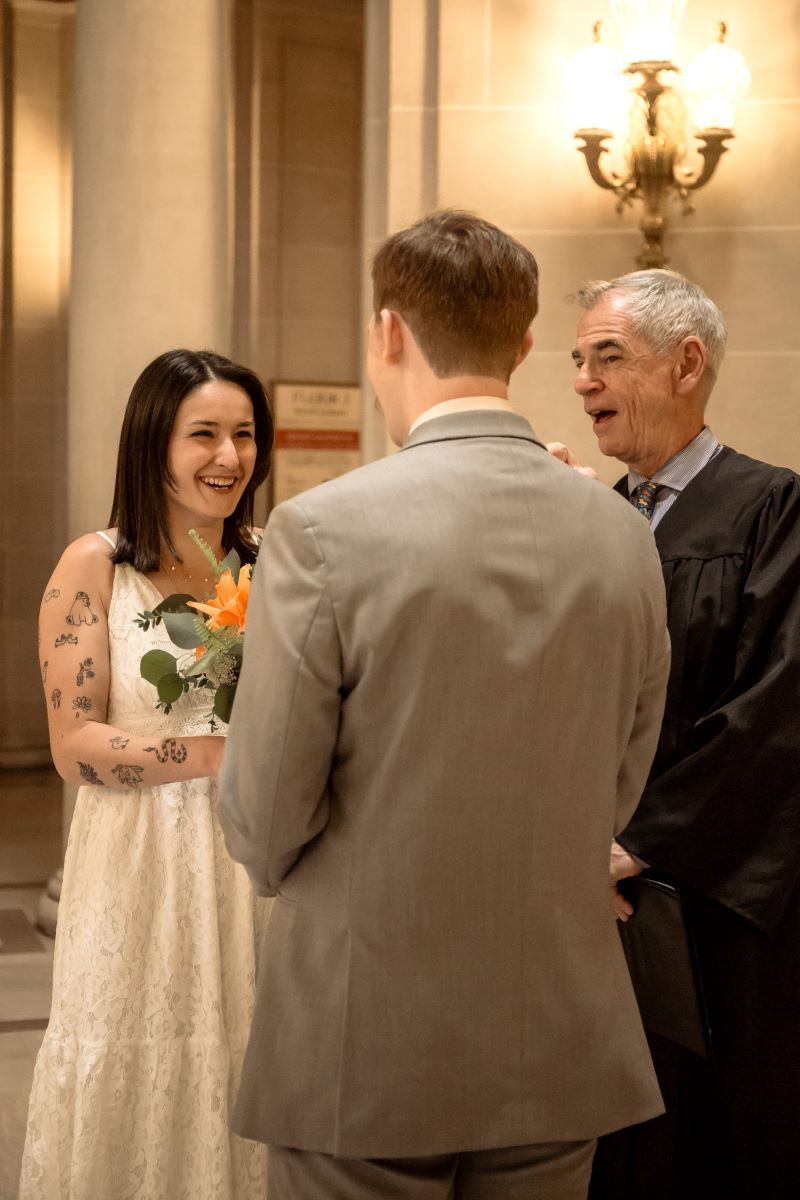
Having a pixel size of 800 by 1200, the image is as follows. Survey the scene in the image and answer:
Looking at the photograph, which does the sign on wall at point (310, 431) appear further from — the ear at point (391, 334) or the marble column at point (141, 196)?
the ear at point (391, 334)

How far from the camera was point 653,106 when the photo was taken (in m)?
4.93

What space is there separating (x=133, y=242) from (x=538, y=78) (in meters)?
1.62

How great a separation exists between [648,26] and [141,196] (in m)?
1.95

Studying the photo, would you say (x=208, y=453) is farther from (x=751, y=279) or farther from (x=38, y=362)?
(x=38, y=362)

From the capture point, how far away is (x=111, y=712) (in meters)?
2.82

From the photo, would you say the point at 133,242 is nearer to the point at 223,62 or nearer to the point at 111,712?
the point at 223,62

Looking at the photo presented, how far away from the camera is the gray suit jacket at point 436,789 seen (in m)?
1.65

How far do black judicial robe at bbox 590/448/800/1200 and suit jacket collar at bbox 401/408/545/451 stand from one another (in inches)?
45.5

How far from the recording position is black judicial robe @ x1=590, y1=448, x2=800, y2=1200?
8.96 feet

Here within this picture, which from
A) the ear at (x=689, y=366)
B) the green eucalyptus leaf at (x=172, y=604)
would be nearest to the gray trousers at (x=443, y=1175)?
the green eucalyptus leaf at (x=172, y=604)

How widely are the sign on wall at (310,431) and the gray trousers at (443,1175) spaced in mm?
7775

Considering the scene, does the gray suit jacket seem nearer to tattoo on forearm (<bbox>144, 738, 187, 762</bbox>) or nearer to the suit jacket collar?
the suit jacket collar

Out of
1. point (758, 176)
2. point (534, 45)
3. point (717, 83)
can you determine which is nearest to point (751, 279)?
point (758, 176)

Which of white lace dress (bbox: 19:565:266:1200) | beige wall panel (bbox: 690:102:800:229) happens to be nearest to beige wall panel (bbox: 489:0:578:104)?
beige wall panel (bbox: 690:102:800:229)
